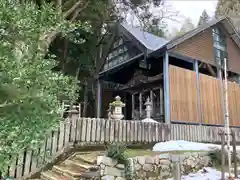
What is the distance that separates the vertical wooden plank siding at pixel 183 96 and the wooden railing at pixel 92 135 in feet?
4.34

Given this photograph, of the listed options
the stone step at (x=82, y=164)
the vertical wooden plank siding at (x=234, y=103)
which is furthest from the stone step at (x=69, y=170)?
the vertical wooden plank siding at (x=234, y=103)

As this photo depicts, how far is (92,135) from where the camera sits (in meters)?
7.86

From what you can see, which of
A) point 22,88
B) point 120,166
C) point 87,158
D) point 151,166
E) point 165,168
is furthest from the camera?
point 165,168

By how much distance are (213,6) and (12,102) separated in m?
41.1

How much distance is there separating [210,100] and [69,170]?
939 cm

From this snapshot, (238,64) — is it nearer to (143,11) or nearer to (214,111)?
(214,111)

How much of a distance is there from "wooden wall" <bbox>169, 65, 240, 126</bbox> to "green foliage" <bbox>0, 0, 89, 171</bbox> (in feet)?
25.4

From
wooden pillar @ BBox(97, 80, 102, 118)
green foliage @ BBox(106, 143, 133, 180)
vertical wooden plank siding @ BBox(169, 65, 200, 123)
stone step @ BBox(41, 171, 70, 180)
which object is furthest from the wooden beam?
stone step @ BBox(41, 171, 70, 180)

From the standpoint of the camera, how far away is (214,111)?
531 inches

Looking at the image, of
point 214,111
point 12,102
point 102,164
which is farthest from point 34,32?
point 214,111

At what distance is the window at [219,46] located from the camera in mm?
15141

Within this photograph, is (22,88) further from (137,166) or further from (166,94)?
(166,94)

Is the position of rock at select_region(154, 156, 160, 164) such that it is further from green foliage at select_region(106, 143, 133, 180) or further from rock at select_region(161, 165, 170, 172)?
green foliage at select_region(106, 143, 133, 180)

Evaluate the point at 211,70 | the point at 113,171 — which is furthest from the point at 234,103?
the point at 113,171
